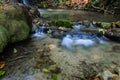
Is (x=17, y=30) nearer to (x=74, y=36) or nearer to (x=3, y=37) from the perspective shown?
(x=3, y=37)

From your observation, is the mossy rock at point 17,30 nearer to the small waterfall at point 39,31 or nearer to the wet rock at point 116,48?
the small waterfall at point 39,31

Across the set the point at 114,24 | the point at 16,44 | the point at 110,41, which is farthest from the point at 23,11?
the point at 114,24

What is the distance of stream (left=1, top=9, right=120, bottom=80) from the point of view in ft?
13.7

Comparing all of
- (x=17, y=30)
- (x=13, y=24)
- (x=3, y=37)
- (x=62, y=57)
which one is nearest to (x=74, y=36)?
(x=62, y=57)

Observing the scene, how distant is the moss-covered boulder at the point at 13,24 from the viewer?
5.63 metres

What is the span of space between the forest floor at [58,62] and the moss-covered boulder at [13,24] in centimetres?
32

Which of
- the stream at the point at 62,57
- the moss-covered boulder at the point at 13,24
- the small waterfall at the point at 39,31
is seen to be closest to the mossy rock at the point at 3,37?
the moss-covered boulder at the point at 13,24

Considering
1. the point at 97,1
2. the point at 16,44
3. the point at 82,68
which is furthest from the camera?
the point at 97,1

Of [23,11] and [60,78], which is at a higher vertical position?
[23,11]

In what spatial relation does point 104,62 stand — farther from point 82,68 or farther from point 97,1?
point 97,1

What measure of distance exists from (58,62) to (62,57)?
381mm

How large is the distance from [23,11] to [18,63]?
2764 millimetres

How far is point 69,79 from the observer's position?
13.0 feet

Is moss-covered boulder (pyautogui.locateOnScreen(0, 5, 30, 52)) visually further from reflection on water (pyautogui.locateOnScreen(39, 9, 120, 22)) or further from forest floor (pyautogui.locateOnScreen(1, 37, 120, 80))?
reflection on water (pyautogui.locateOnScreen(39, 9, 120, 22))
